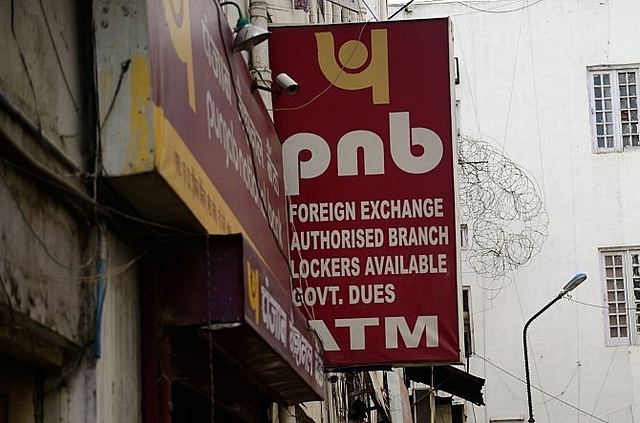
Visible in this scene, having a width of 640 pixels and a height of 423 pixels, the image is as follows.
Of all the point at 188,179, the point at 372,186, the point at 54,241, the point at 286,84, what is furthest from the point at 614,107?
the point at 54,241

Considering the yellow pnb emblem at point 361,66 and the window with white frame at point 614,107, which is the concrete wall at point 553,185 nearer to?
the window with white frame at point 614,107

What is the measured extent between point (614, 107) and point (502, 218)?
3.80 m

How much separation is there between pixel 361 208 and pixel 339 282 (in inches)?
21.0

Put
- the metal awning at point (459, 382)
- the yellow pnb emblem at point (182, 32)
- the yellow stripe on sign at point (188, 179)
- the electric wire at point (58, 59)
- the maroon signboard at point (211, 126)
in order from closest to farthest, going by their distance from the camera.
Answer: the electric wire at point (58, 59)
the yellow stripe on sign at point (188, 179)
the maroon signboard at point (211, 126)
the yellow pnb emblem at point (182, 32)
the metal awning at point (459, 382)

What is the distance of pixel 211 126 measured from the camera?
6.24m

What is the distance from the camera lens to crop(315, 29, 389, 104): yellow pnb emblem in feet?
31.4

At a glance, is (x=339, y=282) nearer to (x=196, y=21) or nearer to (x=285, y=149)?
(x=285, y=149)

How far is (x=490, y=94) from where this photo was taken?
3144 cm

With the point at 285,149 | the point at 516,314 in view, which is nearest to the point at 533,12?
the point at 516,314

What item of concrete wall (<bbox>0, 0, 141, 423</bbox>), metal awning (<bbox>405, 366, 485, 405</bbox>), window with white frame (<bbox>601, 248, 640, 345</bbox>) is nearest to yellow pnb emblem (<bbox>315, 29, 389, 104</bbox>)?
concrete wall (<bbox>0, 0, 141, 423</bbox>)

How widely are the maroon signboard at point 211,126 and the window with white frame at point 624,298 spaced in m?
22.3

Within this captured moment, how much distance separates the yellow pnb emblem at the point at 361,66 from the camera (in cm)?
957

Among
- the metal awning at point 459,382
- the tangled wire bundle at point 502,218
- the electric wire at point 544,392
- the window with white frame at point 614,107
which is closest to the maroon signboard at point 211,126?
the metal awning at point 459,382

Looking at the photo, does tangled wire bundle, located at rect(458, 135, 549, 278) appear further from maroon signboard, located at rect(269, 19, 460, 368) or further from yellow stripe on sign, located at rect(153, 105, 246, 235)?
yellow stripe on sign, located at rect(153, 105, 246, 235)
